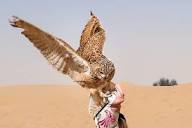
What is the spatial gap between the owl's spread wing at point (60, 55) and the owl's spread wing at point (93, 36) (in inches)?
7.3

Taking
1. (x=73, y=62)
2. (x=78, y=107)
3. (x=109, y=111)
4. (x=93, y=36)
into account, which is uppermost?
(x=93, y=36)

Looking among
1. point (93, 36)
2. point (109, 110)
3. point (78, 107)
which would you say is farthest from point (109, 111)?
point (78, 107)

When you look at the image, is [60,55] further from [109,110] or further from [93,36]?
[109,110]

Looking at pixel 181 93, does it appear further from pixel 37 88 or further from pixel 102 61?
pixel 102 61

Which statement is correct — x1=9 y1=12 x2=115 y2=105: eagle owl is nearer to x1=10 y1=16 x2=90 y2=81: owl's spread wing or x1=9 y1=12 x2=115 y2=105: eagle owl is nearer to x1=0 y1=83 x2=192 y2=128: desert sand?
x1=10 y1=16 x2=90 y2=81: owl's spread wing

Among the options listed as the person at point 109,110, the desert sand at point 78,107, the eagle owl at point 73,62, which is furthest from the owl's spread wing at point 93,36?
the desert sand at point 78,107

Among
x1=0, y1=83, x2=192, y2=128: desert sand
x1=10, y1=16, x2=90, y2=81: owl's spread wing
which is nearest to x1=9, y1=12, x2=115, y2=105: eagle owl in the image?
x1=10, y1=16, x2=90, y2=81: owl's spread wing

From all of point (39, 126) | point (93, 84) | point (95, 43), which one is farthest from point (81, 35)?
point (39, 126)

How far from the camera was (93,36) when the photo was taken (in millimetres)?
4938

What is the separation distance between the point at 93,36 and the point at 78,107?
26.5 metres

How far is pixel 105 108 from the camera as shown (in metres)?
4.76

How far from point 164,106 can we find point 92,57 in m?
25.7

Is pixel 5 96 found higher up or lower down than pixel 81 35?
lower down

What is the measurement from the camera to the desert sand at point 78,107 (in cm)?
2817
